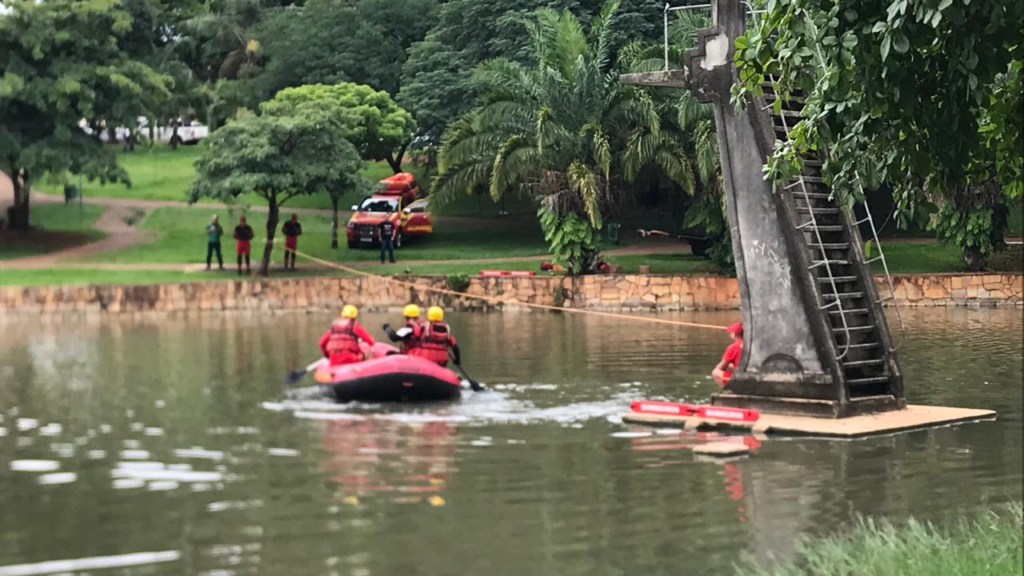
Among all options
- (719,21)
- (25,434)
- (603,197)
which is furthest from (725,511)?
(603,197)

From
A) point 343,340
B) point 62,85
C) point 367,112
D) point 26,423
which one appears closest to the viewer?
point 26,423

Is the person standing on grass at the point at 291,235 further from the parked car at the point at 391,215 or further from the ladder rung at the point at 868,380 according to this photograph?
the ladder rung at the point at 868,380

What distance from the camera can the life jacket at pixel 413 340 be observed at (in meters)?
21.5

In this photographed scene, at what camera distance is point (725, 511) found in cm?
1302

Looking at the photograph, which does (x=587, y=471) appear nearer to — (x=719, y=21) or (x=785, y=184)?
(x=785, y=184)

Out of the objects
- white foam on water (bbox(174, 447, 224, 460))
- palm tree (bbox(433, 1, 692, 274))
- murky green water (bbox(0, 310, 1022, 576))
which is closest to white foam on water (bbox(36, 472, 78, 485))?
murky green water (bbox(0, 310, 1022, 576))

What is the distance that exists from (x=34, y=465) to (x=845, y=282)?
9.15 m

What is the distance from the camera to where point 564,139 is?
122ft

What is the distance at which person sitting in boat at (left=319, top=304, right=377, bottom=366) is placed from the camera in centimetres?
2109

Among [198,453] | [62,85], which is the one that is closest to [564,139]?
[62,85]

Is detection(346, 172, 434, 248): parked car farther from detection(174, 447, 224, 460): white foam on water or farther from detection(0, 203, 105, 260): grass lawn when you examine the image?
detection(174, 447, 224, 460): white foam on water

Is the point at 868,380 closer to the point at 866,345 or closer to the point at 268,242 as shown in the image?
the point at 866,345

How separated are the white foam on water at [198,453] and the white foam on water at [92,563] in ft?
15.4

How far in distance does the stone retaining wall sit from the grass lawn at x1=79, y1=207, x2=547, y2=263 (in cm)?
424
